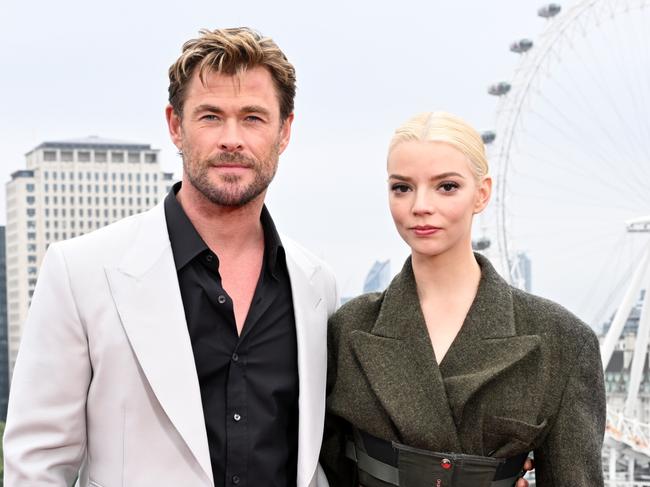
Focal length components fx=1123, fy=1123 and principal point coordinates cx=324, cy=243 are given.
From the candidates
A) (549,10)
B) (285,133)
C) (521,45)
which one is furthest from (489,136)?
(285,133)

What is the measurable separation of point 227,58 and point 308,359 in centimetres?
73

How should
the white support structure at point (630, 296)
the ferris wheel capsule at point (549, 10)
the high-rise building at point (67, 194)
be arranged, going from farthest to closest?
the high-rise building at point (67, 194), the white support structure at point (630, 296), the ferris wheel capsule at point (549, 10)

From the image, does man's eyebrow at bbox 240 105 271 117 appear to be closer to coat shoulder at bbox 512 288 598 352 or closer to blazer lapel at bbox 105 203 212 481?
blazer lapel at bbox 105 203 212 481

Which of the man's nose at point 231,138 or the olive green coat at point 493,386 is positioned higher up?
the man's nose at point 231,138

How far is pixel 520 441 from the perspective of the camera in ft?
8.09

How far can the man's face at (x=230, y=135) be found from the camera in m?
2.56

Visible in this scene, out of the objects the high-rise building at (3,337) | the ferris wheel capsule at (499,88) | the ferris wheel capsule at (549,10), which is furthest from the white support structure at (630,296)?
the high-rise building at (3,337)

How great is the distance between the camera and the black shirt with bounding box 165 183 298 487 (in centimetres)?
255

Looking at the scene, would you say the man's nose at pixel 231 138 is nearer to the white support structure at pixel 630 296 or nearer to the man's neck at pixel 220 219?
the man's neck at pixel 220 219

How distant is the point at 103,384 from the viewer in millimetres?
2488

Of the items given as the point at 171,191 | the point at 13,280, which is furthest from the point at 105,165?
the point at 171,191

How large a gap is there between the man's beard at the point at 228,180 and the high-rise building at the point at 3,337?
163 ft

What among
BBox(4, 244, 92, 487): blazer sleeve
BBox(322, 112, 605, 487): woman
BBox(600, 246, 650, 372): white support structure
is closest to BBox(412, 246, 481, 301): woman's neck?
BBox(322, 112, 605, 487): woman

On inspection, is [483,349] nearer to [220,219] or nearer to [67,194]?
[220,219]
